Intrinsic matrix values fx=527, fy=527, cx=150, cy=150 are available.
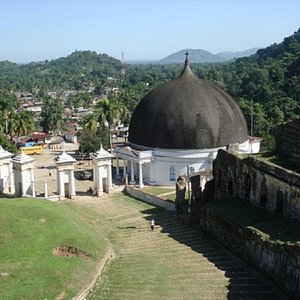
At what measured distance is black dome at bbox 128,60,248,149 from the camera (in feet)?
163

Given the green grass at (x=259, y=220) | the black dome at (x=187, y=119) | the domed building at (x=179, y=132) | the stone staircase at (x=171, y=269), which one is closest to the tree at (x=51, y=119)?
the black dome at (x=187, y=119)

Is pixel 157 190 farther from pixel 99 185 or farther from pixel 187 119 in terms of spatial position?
pixel 187 119

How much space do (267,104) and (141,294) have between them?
72969 millimetres

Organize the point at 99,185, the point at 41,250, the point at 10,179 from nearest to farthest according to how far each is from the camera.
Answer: the point at 41,250
the point at 99,185
the point at 10,179

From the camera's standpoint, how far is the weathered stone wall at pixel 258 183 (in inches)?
1216

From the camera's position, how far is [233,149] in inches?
1657

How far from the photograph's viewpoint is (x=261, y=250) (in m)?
28.2

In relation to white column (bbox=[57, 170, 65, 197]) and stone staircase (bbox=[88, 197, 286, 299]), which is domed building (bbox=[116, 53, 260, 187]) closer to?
white column (bbox=[57, 170, 65, 197])

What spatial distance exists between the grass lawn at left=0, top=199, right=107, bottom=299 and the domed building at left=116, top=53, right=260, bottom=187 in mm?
14441

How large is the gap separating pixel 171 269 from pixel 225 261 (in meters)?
3.38

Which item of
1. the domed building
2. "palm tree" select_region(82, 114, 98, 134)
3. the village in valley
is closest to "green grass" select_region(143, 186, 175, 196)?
the village in valley

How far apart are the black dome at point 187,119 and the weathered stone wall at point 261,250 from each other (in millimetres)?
15685

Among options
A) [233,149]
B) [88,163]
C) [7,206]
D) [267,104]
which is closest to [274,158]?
[233,149]

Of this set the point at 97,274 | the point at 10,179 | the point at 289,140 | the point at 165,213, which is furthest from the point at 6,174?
the point at 289,140
